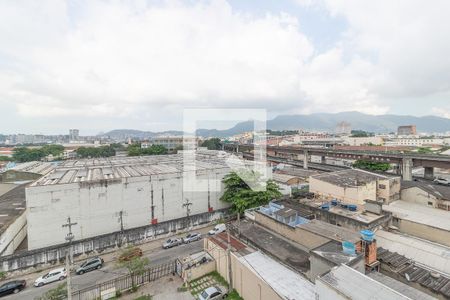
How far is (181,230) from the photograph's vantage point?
70.9 feet

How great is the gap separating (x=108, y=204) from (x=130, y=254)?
5173mm

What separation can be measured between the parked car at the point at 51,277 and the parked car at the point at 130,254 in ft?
12.0

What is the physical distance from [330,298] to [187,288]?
920 centimetres

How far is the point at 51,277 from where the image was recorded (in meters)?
15.0

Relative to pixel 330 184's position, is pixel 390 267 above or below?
below

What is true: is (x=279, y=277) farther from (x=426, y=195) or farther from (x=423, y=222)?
(x=426, y=195)

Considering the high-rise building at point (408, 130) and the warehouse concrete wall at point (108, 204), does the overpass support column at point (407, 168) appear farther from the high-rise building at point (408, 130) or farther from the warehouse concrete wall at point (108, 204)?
the high-rise building at point (408, 130)

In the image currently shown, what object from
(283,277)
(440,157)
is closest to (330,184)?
(283,277)

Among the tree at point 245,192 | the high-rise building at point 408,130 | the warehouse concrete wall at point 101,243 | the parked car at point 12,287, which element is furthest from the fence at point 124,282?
the high-rise building at point 408,130

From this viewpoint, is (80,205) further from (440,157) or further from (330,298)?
(440,157)

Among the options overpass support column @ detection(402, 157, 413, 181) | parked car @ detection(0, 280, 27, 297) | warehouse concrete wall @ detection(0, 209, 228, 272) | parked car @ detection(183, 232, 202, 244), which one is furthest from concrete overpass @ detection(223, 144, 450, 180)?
parked car @ detection(0, 280, 27, 297)

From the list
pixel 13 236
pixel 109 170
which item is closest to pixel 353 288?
pixel 13 236

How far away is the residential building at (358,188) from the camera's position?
20.4m

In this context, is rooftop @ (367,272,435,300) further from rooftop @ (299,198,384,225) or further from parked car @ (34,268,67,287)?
parked car @ (34,268,67,287)
